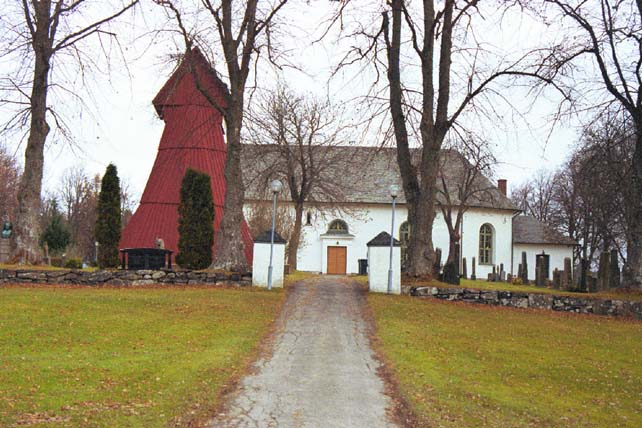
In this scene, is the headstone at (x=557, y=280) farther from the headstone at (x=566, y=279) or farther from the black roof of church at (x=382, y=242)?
the black roof of church at (x=382, y=242)

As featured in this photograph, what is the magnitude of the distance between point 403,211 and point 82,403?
4081cm

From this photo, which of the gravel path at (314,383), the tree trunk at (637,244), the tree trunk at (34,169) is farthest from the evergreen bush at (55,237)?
the tree trunk at (637,244)

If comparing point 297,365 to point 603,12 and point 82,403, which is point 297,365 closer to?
point 82,403

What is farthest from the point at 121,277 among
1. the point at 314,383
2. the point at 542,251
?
the point at 542,251

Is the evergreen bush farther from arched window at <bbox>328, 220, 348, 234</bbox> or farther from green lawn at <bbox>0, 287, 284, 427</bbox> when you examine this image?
green lawn at <bbox>0, 287, 284, 427</bbox>

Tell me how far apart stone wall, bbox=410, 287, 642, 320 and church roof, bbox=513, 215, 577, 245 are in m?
30.2

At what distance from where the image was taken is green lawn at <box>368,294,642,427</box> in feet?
26.7

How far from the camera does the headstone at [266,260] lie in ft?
64.5

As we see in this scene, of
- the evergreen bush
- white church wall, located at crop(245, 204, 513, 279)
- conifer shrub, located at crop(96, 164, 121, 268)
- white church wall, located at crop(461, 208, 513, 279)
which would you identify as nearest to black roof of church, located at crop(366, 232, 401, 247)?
conifer shrub, located at crop(96, 164, 121, 268)

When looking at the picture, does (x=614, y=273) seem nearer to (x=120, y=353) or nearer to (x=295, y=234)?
(x=295, y=234)

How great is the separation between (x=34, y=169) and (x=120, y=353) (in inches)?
487

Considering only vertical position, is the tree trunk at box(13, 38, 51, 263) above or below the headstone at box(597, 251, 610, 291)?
above

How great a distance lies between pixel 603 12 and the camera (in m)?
20.8

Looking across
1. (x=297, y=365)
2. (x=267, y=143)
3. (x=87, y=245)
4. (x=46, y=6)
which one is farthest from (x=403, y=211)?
(x=297, y=365)
